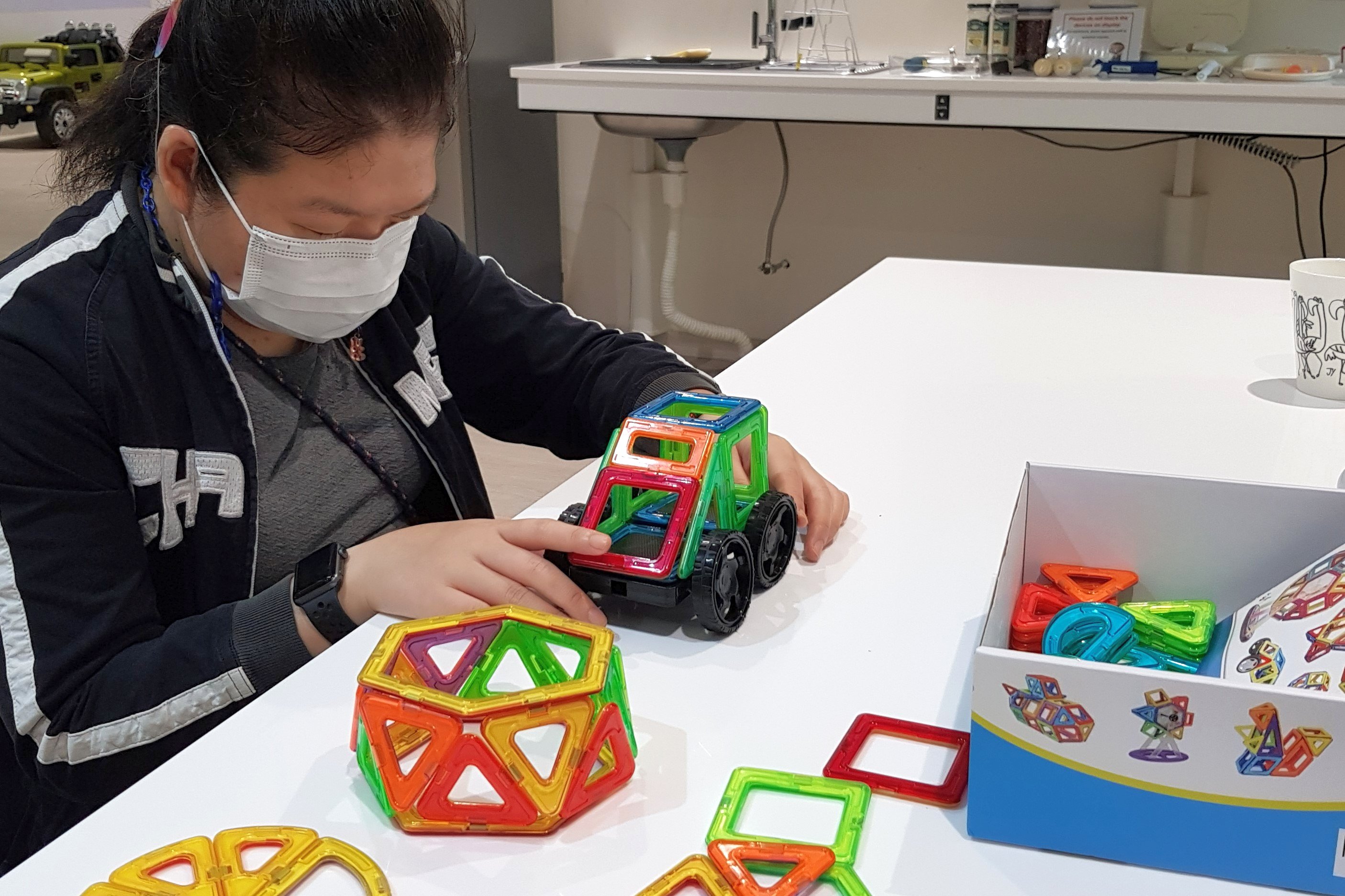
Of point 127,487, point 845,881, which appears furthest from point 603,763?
point 127,487

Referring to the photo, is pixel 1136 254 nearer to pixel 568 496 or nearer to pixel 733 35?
pixel 733 35

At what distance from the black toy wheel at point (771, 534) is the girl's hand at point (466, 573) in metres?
0.09

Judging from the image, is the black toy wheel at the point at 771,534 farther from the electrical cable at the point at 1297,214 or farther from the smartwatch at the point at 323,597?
the electrical cable at the point at 1297,214

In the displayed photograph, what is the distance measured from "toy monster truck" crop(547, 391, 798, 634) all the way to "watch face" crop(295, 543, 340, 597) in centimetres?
13

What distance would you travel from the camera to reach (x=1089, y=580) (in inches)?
25.5

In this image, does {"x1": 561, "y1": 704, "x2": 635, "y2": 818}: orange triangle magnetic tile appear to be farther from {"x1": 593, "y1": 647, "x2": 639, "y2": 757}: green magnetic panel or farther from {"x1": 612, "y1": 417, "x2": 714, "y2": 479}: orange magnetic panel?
{"x1": 612, "y1": 417, "x2": 714, "y2": 479}: orange magnetic panel

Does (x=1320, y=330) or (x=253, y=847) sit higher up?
(x=1320, y=330)

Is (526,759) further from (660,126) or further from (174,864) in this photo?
(660,126)

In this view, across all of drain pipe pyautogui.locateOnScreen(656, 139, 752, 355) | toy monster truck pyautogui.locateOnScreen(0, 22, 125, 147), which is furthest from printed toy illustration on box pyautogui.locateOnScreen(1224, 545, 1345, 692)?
drain pipe pyautogui.locateOnScreen(656, 139, 752, 355)

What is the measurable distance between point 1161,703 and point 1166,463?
0.46m

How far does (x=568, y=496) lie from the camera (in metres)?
0.82

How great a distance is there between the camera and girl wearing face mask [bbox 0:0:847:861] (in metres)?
0.65

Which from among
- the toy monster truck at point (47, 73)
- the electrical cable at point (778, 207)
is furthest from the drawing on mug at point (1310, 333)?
the electrical cable at point (778, 207)

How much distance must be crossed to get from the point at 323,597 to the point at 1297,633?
1.62 feet
